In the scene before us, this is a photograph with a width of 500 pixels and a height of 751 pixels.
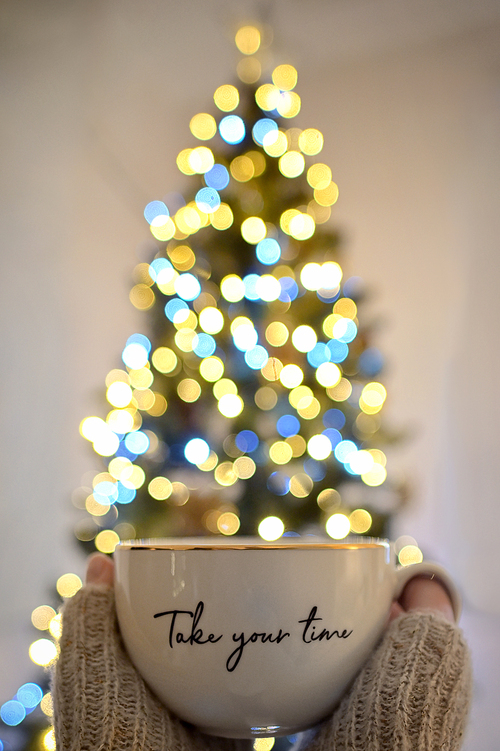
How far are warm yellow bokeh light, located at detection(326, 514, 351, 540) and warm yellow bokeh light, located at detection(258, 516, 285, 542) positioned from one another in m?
0.12

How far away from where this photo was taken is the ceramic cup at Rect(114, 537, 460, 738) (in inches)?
13.5

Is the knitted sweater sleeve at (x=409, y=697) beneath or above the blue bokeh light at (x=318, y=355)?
beneath

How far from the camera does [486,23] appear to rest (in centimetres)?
194

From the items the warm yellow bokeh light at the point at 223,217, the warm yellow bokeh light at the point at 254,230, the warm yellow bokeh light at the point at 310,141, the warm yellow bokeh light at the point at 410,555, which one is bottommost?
the warm yellow bokeh light at the point at 410,555

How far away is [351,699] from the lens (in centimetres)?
38

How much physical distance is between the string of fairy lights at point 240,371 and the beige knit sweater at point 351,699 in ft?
2.93

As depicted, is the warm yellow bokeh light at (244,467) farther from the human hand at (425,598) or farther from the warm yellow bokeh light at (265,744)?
the human hand at (425,598)

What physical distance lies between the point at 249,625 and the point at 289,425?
100 cm

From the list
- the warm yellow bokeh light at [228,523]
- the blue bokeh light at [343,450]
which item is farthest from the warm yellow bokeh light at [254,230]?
the warm yellow bokeh light at [228,523]

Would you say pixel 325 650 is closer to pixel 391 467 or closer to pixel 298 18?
pixel 391 467

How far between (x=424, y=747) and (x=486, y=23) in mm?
2277

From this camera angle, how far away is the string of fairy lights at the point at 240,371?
1.33m

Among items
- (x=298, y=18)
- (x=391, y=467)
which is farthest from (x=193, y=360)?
(x=298, y=18)

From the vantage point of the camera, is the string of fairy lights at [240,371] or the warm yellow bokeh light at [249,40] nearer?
the string of fairy lights at [240,371]
